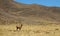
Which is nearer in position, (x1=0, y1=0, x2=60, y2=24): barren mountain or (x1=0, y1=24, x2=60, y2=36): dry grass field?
(x1=0, y1=24, x2=60, y2=36): dry grass field

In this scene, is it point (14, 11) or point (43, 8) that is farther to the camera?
point (43, 8)

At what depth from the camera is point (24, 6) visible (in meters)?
84.0

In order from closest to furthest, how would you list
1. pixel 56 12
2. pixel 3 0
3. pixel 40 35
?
pixel 40 35
pixel 3 0
pixel 56 12

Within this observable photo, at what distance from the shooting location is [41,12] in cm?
8125

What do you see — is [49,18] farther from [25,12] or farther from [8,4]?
[8,4]

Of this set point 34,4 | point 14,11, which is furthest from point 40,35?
point 34,4

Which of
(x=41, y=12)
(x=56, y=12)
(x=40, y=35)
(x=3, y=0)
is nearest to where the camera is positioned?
(x=40, y=35)

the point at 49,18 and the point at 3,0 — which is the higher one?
the point at 3,0

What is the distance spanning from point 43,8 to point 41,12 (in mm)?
5226

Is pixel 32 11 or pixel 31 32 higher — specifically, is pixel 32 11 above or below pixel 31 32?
above

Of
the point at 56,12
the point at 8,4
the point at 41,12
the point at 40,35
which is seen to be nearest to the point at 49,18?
the point at 41,12

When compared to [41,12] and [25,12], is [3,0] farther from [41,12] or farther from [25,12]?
[41,12]

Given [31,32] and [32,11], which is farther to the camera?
[32,11]

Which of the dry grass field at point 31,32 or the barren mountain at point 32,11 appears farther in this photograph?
the barren mountain at point 32,11
